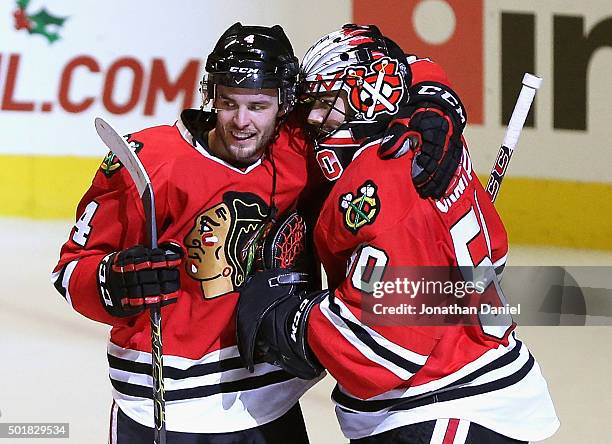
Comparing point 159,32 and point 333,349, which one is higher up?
point 159,32

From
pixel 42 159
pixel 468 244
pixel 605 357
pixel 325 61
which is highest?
pixel 325 61

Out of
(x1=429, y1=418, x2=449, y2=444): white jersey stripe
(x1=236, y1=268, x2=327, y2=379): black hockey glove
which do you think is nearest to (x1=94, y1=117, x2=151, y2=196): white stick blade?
(x1=236, y1=268, x2=327, y2=379): black hockey glove

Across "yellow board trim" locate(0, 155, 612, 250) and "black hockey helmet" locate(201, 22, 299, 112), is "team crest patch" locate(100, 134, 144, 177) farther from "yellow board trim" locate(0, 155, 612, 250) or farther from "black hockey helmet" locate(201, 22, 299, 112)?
"yellow board trim" locate(0, 155, 612, 250)

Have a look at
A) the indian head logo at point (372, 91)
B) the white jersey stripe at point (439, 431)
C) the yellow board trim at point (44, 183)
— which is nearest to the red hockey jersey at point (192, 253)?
the indian head logo at point (372, 91)

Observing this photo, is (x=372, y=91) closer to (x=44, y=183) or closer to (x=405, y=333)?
(x=405, y=333)

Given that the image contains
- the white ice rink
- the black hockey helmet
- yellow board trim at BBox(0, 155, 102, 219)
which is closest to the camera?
the black hockey helmet

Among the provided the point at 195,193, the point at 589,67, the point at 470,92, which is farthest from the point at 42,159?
the point at 195,193

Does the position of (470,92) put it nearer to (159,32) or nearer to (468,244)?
(159,32)

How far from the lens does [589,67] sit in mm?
4516

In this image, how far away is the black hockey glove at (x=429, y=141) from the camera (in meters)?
1.71

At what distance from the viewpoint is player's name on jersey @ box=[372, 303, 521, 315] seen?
1696 millimetres

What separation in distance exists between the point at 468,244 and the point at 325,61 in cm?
39

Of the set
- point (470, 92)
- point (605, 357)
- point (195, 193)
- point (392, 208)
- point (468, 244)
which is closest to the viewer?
point (392, 208)

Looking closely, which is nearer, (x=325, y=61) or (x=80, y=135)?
(x=325, y=61)
